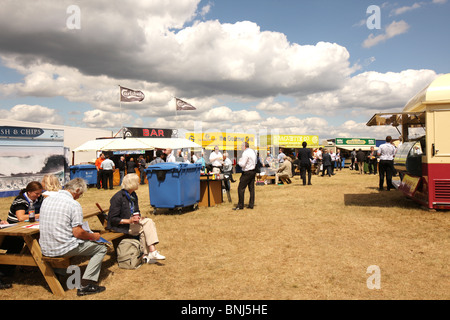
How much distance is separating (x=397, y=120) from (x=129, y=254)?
8.91 metres

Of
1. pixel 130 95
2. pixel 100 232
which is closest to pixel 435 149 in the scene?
pixel 100 232

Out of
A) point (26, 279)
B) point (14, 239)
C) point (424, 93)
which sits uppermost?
point (424, 93)

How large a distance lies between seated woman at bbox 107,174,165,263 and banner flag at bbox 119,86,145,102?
73.3 ft

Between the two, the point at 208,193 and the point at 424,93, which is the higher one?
the point at 424,93

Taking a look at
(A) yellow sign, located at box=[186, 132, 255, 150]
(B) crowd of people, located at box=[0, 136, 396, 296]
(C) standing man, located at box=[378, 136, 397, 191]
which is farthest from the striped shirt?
(A) yellow sign, located at box=[186, 132, 255, 150]

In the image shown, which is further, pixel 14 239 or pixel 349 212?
pixel 349 212

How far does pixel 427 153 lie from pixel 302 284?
17.8 ft

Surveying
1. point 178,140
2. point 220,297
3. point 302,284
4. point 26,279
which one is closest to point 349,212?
point 302,284

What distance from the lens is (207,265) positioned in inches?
185

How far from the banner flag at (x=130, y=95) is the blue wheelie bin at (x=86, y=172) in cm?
912

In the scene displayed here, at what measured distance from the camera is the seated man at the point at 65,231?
3666 millimetres

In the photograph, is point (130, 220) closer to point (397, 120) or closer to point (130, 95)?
point (397, 120)

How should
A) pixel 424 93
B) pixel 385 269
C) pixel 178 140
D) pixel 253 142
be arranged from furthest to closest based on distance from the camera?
1. pixel 253 142
2. pixel 178 140
3. pixel 424 93
4. pixel 385 269
